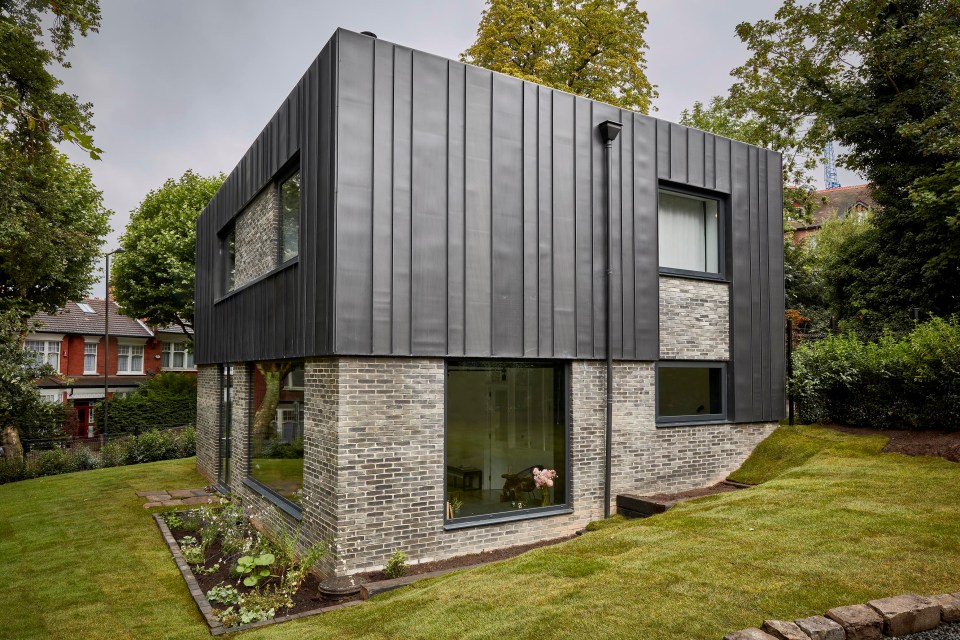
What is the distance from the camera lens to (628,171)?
371 inches

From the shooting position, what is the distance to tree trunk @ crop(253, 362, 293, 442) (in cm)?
946

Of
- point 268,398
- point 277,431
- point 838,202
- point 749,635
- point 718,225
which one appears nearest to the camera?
point 749,635

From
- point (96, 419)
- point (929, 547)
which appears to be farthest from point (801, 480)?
point (96, 419)

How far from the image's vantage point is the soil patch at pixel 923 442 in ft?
28.8

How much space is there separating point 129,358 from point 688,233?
3350 centimetres

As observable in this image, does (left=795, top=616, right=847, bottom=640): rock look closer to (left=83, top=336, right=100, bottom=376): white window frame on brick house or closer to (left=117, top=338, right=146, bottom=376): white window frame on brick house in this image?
(left=83, top=336, right=100, bottom=376): white window frame on brick house

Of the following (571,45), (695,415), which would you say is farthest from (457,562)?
(571,45)

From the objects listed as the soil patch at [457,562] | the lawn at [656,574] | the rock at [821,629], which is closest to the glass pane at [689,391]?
the lawn at [656,574]

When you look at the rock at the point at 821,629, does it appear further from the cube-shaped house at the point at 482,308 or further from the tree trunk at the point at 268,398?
the tree trunk at the point at 268,398

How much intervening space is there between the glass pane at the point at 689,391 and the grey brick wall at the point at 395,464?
1207 mm

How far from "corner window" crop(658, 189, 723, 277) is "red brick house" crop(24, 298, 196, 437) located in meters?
28.7

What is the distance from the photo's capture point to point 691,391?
10.2 metres

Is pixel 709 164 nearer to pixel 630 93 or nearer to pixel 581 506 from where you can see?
pixel 581 506

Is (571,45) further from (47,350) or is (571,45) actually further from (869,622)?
(47,350)
